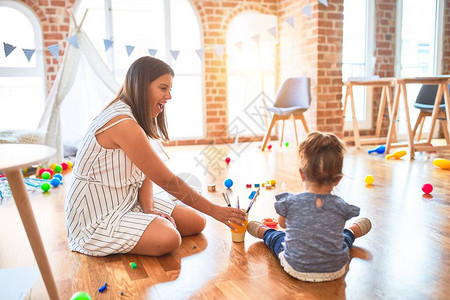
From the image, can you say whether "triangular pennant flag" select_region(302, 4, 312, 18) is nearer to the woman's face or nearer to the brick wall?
the brick wall

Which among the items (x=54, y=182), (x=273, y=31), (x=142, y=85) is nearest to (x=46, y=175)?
(x=54, y=182)

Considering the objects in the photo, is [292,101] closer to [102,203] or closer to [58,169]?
[58,169]

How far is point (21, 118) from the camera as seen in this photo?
4.27m

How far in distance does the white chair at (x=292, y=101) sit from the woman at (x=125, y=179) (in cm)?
269

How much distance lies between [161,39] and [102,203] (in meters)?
3.54

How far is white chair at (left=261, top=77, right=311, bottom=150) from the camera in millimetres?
4016

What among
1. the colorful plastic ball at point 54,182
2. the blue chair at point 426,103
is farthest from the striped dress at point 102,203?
the blue chair at point 426,103

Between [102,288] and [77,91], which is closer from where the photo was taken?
[102,288]

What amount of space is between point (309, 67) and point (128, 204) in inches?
134

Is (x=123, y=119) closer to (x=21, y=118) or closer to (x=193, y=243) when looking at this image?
(x=193, y=243)

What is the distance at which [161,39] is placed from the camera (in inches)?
182

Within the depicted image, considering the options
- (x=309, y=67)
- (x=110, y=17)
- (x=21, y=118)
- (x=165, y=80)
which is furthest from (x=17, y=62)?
(x=165, y=80)

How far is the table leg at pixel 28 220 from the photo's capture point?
2.99ft

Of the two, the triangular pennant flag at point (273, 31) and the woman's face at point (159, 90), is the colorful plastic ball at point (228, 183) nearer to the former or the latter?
the woman's face at point (159, 90)
